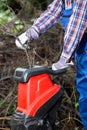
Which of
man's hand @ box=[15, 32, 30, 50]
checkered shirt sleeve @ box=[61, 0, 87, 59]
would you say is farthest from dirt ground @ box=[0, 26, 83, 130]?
checkered shirt sleeve @ box=[61, 0, 87, 59]

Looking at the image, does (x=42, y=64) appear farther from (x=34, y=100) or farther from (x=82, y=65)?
(x=34, y=100)

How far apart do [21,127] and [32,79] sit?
33 centimetres

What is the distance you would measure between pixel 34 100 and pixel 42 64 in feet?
4.52

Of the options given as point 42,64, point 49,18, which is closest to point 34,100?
point 49,18

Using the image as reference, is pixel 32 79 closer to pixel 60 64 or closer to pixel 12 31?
pixel 60 64

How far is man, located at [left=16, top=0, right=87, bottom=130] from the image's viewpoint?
101 inches

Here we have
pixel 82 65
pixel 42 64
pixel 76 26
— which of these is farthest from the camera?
pixel 42 64

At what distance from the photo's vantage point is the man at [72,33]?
8.42 feet

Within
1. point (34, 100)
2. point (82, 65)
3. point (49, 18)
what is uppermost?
point (49, 18)

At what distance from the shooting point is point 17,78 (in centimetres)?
248

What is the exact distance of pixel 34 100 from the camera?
2457mm

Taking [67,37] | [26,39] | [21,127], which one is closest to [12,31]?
[26,39]

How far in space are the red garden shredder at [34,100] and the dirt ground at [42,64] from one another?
1053mm

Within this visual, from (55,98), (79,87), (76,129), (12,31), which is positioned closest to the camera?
(55,98)
